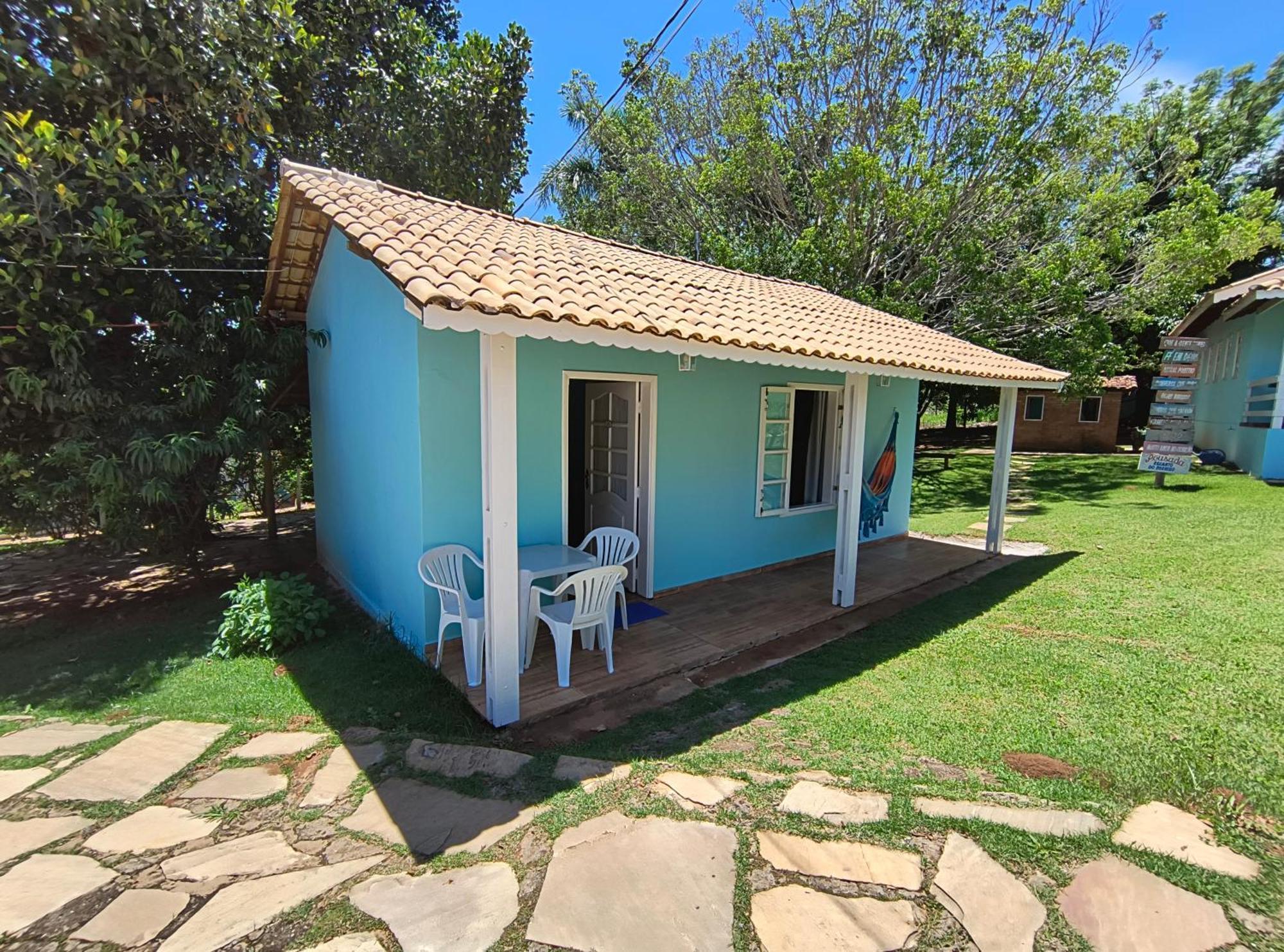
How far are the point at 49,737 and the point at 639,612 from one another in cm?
456

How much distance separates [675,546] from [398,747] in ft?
12.1

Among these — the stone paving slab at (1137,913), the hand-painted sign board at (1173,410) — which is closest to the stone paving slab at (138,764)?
the stone paving slab at (1137,913)

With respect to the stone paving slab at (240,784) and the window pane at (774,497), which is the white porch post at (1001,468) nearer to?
the window pane at (774,497)

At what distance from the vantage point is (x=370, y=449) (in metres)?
5.98

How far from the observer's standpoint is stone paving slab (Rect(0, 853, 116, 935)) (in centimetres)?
241

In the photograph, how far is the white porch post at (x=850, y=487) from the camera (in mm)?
6078

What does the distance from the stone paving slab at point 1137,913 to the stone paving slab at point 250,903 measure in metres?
3.05

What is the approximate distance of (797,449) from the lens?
834 cm

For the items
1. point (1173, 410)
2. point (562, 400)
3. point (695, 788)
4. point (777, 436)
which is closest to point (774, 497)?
point (777, 436)

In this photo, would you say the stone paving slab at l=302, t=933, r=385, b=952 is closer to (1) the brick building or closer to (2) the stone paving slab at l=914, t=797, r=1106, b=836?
(2) the stone paving slab at l=914, t=797, r=1106, b=836

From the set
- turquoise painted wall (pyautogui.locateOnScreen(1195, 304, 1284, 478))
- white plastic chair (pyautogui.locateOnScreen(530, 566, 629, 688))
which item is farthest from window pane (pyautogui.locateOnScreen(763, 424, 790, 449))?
turquoise painted wall (pyautogui.locateOnScreen(1195, 304, 1284, 478))

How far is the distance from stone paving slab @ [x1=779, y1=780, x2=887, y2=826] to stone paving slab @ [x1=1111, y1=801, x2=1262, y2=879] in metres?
1.05

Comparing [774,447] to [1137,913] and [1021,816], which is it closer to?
[1021,816]

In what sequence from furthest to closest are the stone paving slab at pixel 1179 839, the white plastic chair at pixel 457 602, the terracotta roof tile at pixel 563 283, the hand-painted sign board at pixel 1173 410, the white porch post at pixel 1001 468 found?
the hand-painted sign board at pixel 1173 410 < the white porch post at pixel 1001 468 < the white plastic chair at pixel 457 602 < the terracotta roof tile at pixel 563 283 < the stone paving slab at pixel 1179 839
